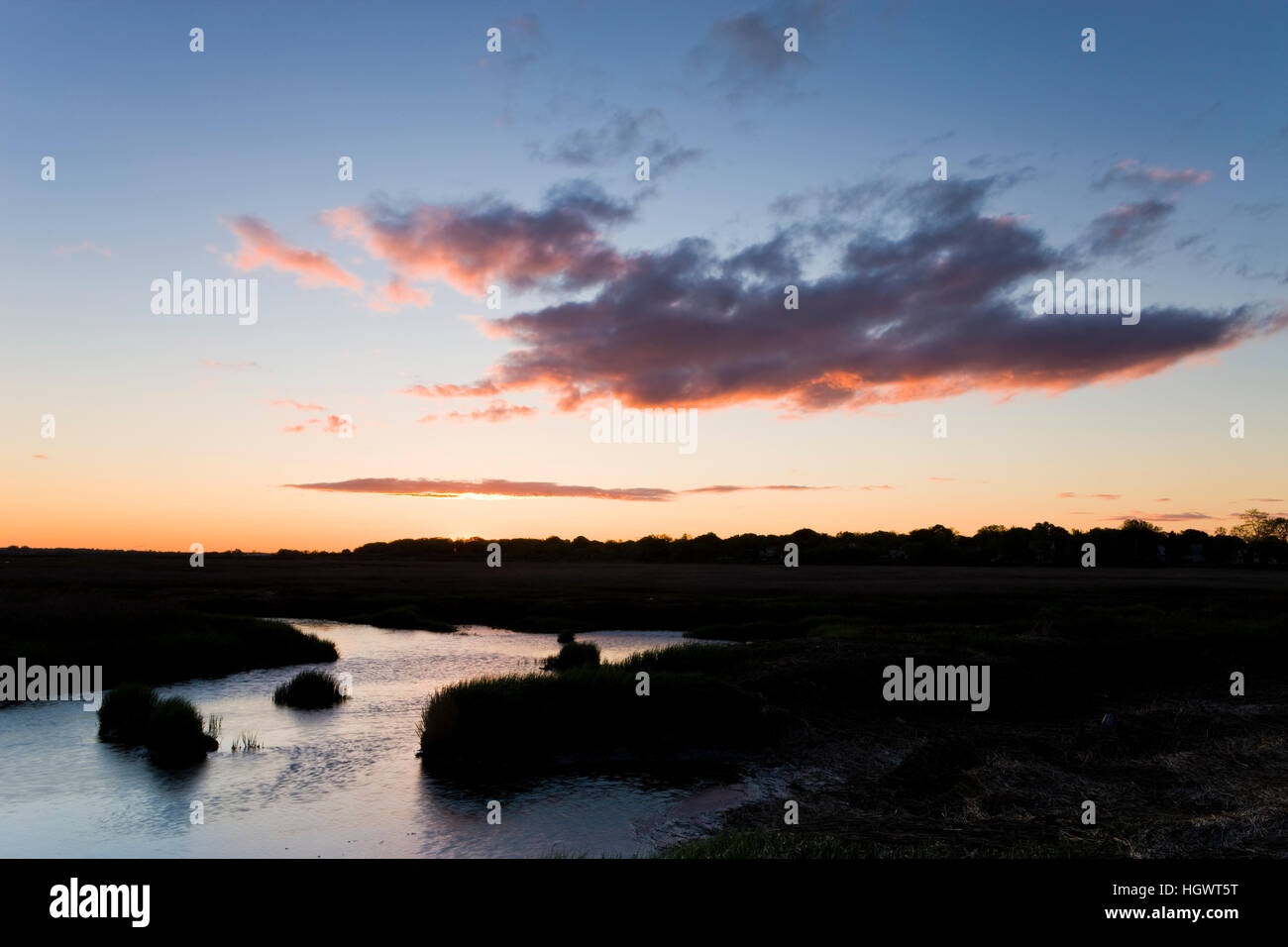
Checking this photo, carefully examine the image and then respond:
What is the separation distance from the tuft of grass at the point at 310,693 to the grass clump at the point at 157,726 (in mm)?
4309

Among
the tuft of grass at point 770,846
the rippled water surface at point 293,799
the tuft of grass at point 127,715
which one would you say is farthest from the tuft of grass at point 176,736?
the tuft of grass at point 770,846

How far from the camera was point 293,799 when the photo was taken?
18.5m

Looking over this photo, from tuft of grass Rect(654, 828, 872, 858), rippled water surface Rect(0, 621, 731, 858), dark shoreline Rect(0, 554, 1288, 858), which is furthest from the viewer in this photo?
rippled water surface Rect(0, 621, 731, 858)

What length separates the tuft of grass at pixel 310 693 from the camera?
30016mm

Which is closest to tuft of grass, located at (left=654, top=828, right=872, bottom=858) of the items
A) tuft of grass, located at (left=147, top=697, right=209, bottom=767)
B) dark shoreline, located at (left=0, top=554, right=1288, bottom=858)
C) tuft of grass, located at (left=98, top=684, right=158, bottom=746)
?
dark shoreline, located at (left=0, top=554, right=1288, bottom=858)

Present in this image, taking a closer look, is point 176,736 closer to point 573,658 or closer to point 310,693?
point 310,693

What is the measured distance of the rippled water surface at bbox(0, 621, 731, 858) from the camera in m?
15.7

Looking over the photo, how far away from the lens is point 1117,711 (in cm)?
2741

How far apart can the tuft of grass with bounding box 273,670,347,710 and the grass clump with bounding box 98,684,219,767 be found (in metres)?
4.31

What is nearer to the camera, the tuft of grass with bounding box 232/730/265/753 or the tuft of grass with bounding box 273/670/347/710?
the tuft of grass with bounding box 232/730/265/753

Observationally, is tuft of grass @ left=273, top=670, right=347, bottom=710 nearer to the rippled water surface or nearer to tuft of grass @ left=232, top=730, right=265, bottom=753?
the rippled water surface

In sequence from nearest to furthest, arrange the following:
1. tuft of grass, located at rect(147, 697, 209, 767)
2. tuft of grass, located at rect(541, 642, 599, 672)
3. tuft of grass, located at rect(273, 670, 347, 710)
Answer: tuft of grass, located at rect(147, 697, 209, 767) → tuft of grass, located at rect(273, 670, 347, 710) → tuft of grass, located at rect(541, 642, 599, 672)
